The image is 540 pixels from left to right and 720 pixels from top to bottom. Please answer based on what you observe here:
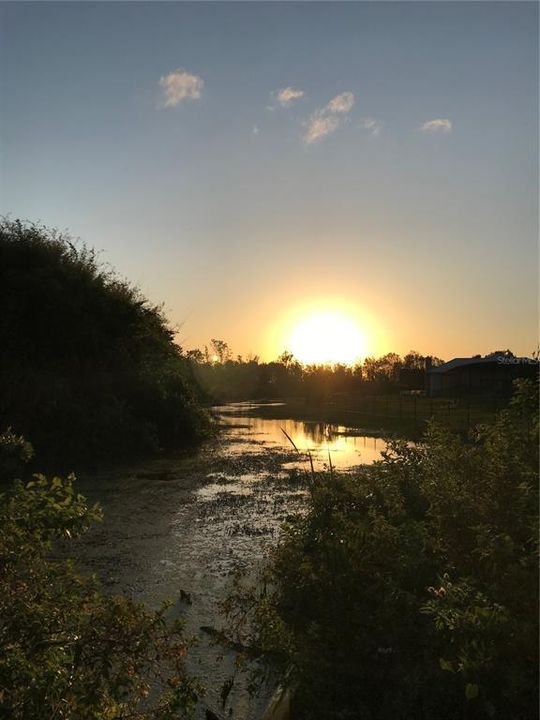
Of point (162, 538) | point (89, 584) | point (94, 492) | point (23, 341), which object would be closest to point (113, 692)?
point (89, 584)

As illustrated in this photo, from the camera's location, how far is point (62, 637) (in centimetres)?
290

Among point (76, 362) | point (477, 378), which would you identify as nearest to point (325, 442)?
point (76, 362)

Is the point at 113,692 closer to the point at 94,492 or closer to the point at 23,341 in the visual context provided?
the point at 94,492

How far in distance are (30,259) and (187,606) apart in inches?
564

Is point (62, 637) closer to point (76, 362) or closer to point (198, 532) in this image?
point (198, 532)

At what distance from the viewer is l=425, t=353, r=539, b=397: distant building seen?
38.6 m

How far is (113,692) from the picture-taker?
8.65ft

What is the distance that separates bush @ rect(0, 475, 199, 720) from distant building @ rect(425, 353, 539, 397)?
34899 millimetres

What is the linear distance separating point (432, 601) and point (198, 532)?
6183 millimetres

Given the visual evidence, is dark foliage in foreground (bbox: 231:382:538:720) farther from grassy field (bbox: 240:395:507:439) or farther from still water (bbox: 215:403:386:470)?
grassy field (bbox: 240:395:507:439)

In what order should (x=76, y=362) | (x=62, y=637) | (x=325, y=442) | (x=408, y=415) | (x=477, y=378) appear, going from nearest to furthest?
(x=62, y=637), (x=76, y=362), (x=325, y=442), (x=408, y=415), (x=477, y=378)

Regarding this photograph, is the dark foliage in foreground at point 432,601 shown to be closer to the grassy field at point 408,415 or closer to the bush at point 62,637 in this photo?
the bush at point 62,637

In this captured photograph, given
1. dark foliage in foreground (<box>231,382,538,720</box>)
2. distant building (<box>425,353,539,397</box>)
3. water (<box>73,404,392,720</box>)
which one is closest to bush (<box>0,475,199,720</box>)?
dark foliage in foreground (<box>231,382,538,720</box>)

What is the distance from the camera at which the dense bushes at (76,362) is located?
51.6ft
